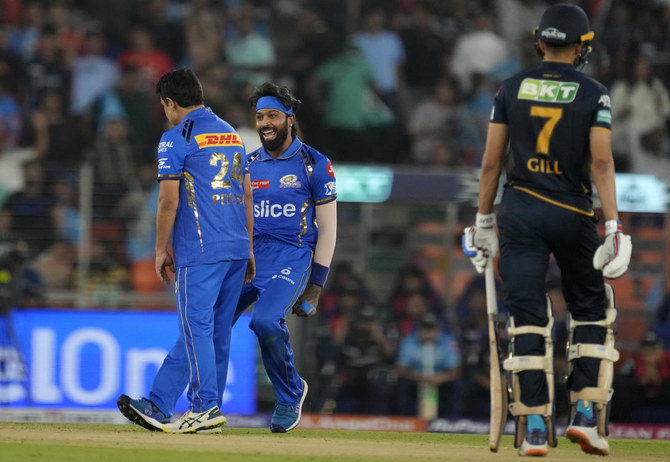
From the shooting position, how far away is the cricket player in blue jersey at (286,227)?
310 inches

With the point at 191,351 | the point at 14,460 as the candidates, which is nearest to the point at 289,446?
the point at 191,351

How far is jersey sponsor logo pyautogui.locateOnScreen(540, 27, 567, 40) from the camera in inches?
248

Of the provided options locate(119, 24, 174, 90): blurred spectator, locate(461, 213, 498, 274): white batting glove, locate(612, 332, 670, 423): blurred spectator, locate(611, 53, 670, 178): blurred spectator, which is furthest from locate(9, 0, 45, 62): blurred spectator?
locate(461, 213, 498, 274): white batting glove

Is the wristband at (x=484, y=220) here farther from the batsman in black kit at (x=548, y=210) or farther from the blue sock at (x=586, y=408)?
the blue sock at (x=586, y=408)

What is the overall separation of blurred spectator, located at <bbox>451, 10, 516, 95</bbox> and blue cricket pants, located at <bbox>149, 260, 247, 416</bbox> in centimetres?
962

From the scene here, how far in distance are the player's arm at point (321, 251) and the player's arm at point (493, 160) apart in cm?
182

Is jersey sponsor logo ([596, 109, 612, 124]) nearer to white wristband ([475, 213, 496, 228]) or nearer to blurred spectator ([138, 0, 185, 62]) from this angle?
white wristband ([475, 213, 496, 228])

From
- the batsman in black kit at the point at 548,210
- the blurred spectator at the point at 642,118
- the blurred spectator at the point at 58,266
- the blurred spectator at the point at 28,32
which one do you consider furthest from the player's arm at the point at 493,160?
the blurred spectator at the point at 28,32

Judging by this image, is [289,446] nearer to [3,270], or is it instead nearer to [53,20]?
[3,270]

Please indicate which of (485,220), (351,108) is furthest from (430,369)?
(485,220)

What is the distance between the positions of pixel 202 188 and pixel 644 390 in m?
6.82

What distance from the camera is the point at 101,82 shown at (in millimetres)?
15891

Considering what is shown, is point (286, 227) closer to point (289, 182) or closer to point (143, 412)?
point (289, 182)

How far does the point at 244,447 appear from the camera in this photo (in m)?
6.36
